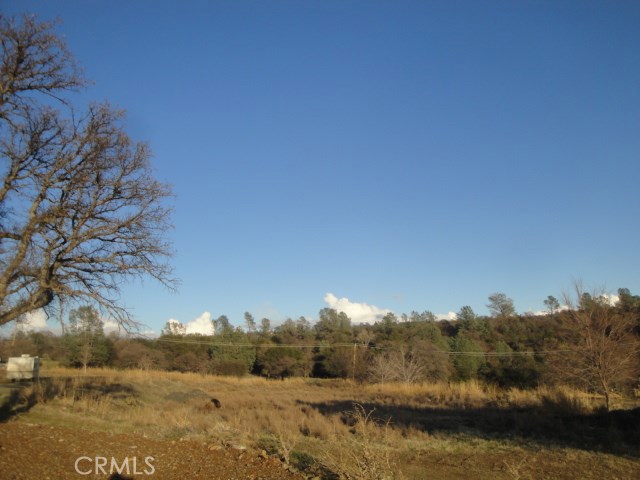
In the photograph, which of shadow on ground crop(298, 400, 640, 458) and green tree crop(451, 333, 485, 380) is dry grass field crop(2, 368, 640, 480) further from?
green tree crop(451, 333, 485, 380)

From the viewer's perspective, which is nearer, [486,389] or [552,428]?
[552,428]

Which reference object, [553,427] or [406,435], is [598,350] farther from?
[406,435]

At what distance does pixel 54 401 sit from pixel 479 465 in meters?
13.3

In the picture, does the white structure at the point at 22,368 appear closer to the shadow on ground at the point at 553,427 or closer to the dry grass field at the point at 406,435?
the dry grass field at the point at 406,435

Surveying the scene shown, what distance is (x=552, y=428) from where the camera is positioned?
43.5 feet

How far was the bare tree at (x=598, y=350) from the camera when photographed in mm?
16516

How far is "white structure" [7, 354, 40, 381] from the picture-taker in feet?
69.4

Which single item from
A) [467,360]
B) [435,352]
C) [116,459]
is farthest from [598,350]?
[467,360]

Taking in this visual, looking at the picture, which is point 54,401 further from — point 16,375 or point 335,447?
point 335,447

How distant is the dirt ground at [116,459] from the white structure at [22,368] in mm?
13526

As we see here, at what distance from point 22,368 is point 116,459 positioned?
1761cm

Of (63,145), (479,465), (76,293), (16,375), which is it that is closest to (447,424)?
(479,465)

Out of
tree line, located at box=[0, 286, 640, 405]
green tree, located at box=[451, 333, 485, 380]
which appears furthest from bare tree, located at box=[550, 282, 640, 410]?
green tree, located at box=[451, 333, 485, 380]

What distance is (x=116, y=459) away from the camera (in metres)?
7.76
